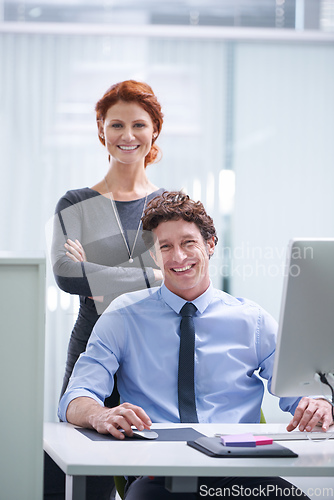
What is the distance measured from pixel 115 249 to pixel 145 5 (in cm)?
223

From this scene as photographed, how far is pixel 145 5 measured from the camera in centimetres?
389

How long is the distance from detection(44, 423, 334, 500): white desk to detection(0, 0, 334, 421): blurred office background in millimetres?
2474

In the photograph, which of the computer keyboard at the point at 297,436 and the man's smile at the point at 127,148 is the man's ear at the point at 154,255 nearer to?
the man's smile at the point at 127,148

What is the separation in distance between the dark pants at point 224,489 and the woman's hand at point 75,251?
0.96 metres

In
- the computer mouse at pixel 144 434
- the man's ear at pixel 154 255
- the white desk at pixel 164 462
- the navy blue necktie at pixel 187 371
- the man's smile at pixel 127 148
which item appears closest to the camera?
the white desk at pixel 164 462

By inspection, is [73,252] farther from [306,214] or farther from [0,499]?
[306,214]

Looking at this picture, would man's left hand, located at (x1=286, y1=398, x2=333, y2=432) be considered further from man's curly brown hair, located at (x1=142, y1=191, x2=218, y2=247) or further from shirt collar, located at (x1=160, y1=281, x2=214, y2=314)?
man's curly brown hair, located at (x1=142, y1=191, x2=218, y2=247)

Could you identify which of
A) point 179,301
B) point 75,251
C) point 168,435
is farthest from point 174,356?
point 75,251

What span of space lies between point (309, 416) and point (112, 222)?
1.16 m

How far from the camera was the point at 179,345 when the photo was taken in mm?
1808

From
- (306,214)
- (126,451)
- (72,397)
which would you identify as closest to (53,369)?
(306,214)

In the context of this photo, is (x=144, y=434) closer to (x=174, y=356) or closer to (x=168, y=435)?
(x=168, y=435)

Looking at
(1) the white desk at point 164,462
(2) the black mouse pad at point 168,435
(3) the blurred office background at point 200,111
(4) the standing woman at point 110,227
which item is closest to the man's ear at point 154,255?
(4) the standing woman at point 110,227

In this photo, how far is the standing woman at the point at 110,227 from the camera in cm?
225
